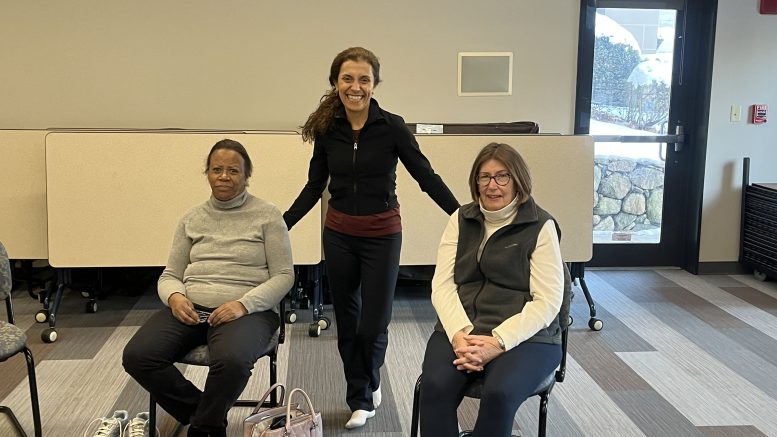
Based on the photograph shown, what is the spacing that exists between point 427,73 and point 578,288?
172 cm

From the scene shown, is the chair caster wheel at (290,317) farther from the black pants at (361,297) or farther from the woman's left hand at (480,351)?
the woman's left hand at (480,351)

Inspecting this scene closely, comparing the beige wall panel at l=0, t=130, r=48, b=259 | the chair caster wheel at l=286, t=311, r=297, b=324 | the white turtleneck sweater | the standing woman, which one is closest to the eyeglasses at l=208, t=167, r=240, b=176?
the standing woman

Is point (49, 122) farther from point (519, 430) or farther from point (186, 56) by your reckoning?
point (519, 430)

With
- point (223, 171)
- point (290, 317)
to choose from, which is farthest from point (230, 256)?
point (290, 317)

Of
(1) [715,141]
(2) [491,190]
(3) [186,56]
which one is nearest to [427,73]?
(3) [186,56]

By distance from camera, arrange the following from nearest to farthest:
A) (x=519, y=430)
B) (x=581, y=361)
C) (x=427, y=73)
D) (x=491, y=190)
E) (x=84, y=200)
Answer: (x=491, y=190) < (x=519, y=430) < (x=581, y=361) < (x=84, y=200) < (x=427, y=73)

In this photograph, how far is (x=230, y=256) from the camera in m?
2.53

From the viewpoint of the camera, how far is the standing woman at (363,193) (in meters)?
2.55

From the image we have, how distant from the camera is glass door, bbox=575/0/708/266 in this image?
5023 mm

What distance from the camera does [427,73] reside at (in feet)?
16.0

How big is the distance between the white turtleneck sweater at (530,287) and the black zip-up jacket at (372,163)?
1.02ft

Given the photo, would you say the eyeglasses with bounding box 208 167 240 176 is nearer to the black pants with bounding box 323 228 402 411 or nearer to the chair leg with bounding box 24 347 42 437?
the black pants with bounding box 323 228 402 411

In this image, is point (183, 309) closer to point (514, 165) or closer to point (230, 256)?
point (230, 256)

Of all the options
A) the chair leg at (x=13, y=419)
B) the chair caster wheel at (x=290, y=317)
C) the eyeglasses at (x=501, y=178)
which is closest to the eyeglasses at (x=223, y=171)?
the eyeglasses at (x=501, y=178)
